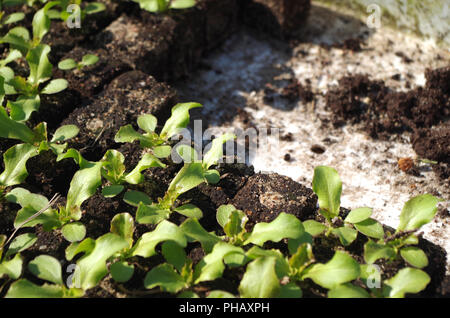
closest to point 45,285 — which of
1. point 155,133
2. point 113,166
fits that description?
point 113,166

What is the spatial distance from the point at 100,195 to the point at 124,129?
0.89 ft

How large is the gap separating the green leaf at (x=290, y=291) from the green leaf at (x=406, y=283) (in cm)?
25

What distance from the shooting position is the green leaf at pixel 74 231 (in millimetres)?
1585

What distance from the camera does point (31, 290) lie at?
144 centimetres

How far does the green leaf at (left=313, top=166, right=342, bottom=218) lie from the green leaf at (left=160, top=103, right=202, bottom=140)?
0.54 metres

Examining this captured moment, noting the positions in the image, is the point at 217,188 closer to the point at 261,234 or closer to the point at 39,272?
the point at 261,234

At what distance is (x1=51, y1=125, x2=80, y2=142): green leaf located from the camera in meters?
1.92

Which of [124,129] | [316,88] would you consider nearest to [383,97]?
[316,88]

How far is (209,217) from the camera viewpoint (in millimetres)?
1753

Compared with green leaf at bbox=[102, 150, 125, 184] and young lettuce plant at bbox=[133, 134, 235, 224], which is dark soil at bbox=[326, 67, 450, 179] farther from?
green leaf at bbox=[102, 150, 125, 184]

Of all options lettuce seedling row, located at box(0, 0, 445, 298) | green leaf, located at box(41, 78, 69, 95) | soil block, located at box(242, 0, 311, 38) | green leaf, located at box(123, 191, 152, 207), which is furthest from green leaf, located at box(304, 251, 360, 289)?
soil block, located at box(242, 0, 311, 38)

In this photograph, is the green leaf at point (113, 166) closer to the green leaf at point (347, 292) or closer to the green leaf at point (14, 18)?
the green leaf at point (347, 292)

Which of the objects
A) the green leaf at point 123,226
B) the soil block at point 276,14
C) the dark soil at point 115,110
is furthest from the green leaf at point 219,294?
the soil block at point 276,14

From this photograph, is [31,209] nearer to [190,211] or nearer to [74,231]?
[74,231]
